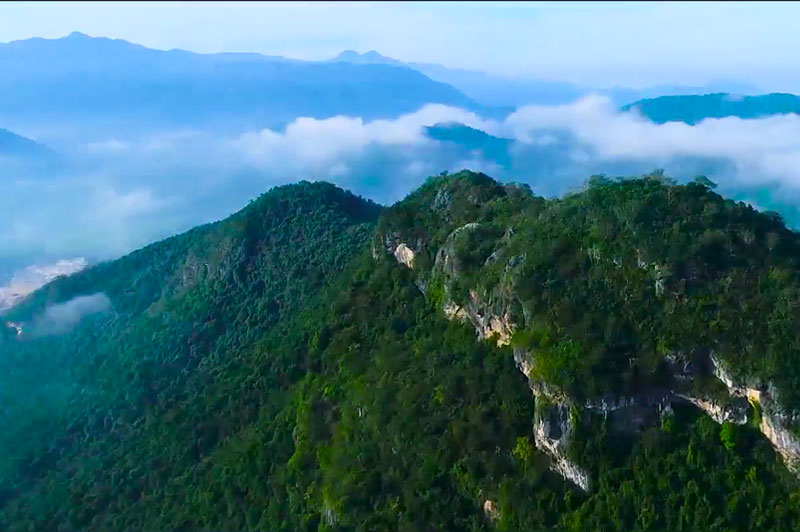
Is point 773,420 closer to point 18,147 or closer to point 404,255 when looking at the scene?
point 404,255

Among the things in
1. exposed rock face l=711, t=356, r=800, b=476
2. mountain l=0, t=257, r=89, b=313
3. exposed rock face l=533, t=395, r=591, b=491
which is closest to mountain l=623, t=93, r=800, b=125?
mountain l=0, t=257, r=89, b=313

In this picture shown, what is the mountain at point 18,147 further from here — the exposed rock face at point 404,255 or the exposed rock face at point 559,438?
the exposed rock face at point 559,438

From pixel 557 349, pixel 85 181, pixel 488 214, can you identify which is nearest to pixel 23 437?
pixel 488 214

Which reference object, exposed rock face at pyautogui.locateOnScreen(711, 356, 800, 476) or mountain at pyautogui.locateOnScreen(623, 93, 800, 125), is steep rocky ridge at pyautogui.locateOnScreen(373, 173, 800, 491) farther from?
mountain at pyautogui.locateOnScreen(623, 93, 800, 125)

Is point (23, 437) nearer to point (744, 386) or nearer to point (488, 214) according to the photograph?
point (488, 214)

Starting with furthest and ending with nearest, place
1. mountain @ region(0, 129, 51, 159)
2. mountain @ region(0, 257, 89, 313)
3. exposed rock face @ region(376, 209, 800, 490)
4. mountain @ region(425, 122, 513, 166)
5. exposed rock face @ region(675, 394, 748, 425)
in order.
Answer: mountain @ region(425, 122, 513, 166) < mountain @ region(0, 129, 51, 159) < mountain @ region(0, 257, 89, 313) < exposed rock face @ region(675, 394, 748, 425) < exposed rock face @ region(376, 209, 800, 490)

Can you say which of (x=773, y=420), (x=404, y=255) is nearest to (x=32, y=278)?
(x=404, y=255)
